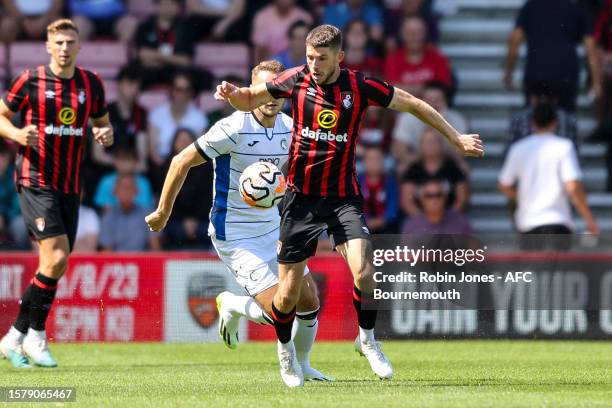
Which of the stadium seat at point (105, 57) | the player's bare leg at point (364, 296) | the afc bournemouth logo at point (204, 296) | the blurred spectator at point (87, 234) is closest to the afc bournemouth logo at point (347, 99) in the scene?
the player's bare leg at point (364, 296)

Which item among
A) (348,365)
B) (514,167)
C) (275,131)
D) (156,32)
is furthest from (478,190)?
(275,131)

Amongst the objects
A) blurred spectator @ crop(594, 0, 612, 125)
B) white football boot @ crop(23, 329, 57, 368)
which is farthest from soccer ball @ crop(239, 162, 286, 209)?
blurred spectator @ crop(594, 0, 612, 125)

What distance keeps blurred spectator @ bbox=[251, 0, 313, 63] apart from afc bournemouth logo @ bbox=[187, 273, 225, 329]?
416cm

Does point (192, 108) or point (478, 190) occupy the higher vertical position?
point (192, 108)

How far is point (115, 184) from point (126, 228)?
59 cm

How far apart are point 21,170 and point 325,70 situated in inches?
127

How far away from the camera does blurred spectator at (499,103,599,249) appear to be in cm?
1352

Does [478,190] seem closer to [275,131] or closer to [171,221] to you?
[171,221]

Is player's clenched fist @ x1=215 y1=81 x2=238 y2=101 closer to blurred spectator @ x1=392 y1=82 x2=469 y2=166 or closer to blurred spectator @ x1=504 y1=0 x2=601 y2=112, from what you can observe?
blurred spectator @ x1=392 y1=82 x2=469 y2=166

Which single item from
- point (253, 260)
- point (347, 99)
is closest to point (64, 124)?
point (253, 260)

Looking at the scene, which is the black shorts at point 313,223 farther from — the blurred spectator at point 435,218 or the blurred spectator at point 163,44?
the blurred spectator at point 163,44

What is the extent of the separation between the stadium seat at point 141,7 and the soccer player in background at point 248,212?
8.12 meters

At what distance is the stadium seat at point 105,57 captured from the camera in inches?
658

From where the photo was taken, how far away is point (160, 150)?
15.8 m
